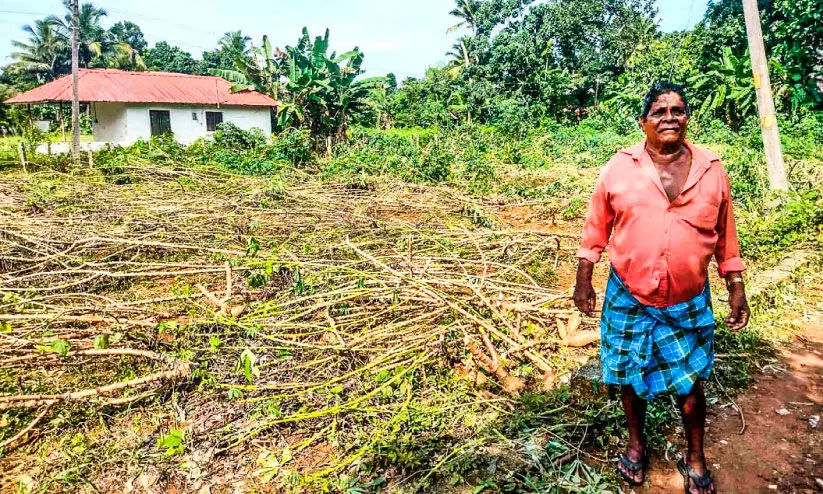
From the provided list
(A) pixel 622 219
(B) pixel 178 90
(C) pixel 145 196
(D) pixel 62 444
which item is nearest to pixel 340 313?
(D) pixel 62 444

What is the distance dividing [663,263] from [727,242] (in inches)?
12.8

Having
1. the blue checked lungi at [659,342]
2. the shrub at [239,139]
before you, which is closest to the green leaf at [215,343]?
the blue checked lungi at [659,342]

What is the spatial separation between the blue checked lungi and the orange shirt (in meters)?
0.05

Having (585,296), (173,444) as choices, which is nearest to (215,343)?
(173,444)

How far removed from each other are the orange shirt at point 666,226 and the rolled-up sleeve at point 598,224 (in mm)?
13

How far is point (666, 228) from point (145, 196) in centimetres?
768

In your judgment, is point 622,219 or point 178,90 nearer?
point 622,219

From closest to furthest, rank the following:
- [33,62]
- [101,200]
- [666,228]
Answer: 1. [666,228]
2. [101,200]
3. [33,62]

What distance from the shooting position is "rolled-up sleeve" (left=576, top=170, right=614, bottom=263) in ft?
6.48

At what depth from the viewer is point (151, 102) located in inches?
742

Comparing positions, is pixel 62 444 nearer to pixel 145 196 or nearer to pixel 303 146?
pixel 145 196

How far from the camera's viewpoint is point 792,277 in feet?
13.8

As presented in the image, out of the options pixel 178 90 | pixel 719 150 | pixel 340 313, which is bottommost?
pixel 340 313

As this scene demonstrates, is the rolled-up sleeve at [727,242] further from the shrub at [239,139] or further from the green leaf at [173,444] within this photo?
the shrub at [239,139]
